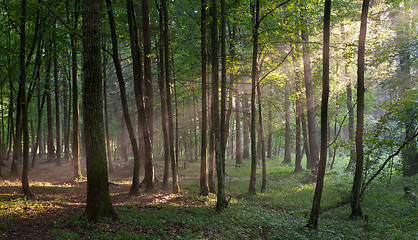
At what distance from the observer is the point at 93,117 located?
691 cm

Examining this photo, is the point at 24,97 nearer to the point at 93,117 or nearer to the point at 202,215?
the point at 93,117

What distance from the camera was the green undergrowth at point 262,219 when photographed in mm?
6973

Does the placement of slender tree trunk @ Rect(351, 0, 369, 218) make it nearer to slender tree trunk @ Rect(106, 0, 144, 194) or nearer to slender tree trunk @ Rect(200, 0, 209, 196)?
slender tree trunk @ Rect(200, 0, 209, 196)

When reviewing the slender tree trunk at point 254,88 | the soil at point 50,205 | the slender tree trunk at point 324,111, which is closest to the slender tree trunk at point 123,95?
the soil at point 50,205

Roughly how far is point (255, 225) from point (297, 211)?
3.37 m

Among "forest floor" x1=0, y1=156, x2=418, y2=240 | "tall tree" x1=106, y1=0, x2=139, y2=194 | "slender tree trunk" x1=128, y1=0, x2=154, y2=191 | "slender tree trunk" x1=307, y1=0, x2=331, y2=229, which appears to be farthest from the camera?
"slender tree trunk" x1=128, y1=0, x2=154, y2=191

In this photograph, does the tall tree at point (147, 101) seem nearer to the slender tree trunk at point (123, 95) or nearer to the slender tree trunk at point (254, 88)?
the slender tree trunk at point (123, 95)

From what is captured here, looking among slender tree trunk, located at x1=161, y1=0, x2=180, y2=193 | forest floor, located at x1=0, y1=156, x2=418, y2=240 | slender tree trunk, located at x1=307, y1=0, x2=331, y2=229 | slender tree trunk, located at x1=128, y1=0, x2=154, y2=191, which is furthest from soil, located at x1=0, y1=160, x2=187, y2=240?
slender tree trunk, located at x1=307, y1=0, x2=331, y2=229

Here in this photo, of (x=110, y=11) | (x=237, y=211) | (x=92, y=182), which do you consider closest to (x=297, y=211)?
(x=237, y=211)

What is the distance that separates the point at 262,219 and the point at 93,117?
22.7 ft

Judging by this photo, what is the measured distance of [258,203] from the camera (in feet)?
41.4

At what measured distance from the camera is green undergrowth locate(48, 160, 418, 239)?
275 inches

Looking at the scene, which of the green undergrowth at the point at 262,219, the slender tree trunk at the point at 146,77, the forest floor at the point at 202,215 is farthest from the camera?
the slender tree trunk at the point at 146,77

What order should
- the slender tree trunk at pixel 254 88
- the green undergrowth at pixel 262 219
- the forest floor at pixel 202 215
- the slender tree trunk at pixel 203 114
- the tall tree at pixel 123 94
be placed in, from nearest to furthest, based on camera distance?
1. the forest floor at pixel 202 215
2. the green undergrowth at pixel 262 219
3. the tall tree at pixel 123 94
4. the slender tree trunk at pixel 203 114
5. the slender tree trunk at pixel 254 88
